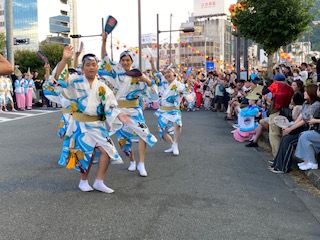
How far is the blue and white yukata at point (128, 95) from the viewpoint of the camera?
565 cm

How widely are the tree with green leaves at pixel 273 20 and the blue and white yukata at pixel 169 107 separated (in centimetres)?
590

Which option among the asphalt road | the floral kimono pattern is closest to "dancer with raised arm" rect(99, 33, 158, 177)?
the asphalt road

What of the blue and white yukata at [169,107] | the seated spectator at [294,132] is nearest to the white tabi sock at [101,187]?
the seated spectator at [294,132]

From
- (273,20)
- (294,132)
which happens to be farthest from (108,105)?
(273,20)

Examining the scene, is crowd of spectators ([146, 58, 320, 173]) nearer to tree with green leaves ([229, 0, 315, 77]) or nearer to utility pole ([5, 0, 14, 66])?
tree with green leaves ([229, 0, 315, 77])

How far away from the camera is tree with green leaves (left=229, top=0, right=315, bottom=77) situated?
1192 centimetres

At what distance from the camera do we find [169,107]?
297 inches

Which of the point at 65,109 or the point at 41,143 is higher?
the point at 65,109

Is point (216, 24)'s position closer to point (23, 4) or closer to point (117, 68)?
point (23, 4)

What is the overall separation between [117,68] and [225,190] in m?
2.31

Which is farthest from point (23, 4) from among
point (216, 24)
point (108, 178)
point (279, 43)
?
point (108, 178)

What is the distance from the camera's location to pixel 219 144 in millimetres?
8750

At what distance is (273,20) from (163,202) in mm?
9425

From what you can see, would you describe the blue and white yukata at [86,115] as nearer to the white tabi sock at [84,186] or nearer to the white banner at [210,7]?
the white tabi sock at [84,186]
